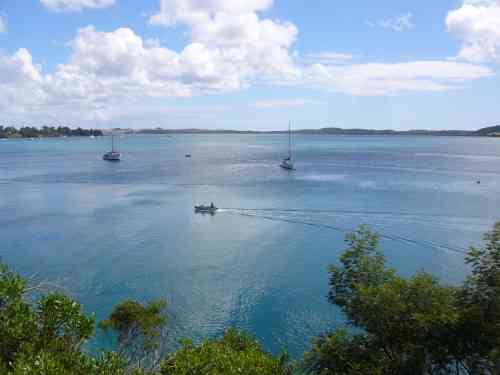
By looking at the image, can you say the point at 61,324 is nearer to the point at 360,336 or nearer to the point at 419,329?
the point at 360,336

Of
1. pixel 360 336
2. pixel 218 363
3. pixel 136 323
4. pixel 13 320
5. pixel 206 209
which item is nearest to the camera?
pixel 13 320

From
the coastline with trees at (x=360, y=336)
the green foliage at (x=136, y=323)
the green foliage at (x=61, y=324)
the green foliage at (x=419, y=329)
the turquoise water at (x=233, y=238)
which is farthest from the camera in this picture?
the turquoise water at (x=233, y=238)

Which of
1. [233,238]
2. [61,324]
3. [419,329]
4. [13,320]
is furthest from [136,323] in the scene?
[233,238]

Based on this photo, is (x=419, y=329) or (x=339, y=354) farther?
(x=339, y=354)

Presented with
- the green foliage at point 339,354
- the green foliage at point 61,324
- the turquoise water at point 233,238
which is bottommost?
the turquoise water at point 233,238

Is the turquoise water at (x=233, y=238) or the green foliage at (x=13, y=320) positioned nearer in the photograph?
the green foliage at (x=13, y=320)

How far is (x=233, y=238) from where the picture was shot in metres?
46.0

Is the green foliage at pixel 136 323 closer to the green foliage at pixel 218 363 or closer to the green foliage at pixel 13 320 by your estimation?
the green foliage at pixel 218 363

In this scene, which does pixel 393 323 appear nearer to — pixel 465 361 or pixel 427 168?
pixel 465 361

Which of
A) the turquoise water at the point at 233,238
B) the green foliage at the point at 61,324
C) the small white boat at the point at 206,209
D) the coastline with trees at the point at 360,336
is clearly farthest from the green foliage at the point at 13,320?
the small white boat at the point at 206,209

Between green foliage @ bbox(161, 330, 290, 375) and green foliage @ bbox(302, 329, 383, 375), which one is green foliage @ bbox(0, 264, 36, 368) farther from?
green foliage @ bbox(302, 329, 383, 375)

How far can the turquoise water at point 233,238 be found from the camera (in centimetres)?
3003

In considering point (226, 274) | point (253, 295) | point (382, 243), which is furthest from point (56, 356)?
point (382, 243)

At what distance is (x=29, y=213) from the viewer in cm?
5769
